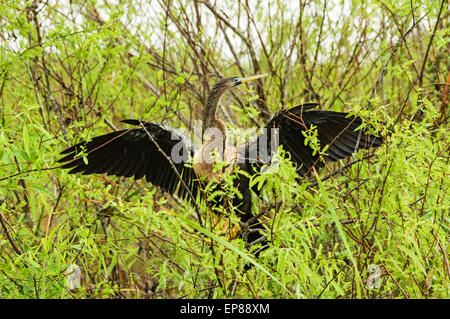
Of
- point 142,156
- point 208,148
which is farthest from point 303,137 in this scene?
point 142,156

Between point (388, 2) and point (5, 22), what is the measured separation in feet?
9.14

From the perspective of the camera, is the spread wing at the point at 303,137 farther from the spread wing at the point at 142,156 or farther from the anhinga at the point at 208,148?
the spread wing at the point at 142,156

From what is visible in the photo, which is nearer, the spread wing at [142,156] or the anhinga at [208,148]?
the anhinga at [208,148]

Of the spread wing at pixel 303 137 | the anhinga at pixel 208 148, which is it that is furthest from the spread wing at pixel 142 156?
the spread wing at pixel 303 137

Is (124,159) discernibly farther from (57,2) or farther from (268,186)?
(268,186)

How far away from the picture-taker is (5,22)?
117 inches

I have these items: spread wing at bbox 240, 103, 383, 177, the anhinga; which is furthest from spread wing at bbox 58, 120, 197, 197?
spread wing at bbox 240, 103, 383, 177

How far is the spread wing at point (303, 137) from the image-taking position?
2.65 m

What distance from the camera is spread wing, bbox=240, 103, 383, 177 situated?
2650 mm

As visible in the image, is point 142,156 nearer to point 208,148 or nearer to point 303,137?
point 208,148

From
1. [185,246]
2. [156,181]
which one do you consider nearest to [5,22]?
[156,181]

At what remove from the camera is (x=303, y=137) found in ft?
9.18

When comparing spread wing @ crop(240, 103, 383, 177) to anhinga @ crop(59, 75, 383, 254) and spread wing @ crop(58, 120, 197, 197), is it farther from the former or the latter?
spread wing @ crop(58, 120, 197, 197)
